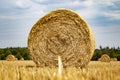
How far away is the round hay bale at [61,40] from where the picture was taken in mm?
8836

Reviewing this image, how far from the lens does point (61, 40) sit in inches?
363

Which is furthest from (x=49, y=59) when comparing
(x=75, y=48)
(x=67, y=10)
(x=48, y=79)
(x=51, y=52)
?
(x=48, y=79)

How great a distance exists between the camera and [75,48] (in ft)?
29.4

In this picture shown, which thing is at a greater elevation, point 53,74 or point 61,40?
point 61,40

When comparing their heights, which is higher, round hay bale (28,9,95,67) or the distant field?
round hay bale (28,9,95,67)

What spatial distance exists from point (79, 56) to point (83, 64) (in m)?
0.27

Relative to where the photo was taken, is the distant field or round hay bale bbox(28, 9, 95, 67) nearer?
the distant field

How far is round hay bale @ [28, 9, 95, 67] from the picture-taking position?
8.84 m

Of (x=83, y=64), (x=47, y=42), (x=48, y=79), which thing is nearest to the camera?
(x=48, y=79)

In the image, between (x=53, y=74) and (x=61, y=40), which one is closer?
(x=53, y=74)

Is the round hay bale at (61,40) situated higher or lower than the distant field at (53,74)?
higher

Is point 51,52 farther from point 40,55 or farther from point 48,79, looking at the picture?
point 48,79

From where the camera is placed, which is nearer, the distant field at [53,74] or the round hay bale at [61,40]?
the distant field at [53,74]

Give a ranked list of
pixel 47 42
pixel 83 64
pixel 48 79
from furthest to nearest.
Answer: pixel 47 42 → pixel 83 64 → pixel 48 79
